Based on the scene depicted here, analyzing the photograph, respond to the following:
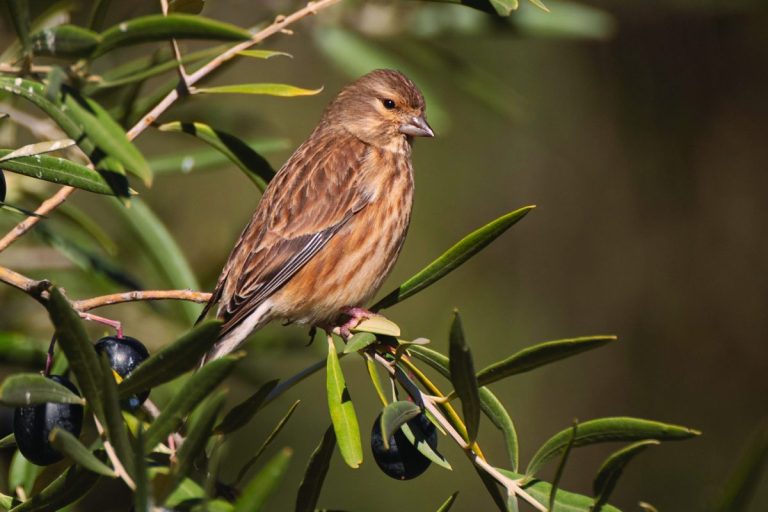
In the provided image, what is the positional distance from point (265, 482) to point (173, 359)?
Answer: 352 millimetres

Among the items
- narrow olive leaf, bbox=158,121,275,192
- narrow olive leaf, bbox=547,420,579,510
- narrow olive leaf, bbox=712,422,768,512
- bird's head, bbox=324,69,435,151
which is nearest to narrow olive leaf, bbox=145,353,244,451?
narrow olive leaf, bbox=547,420,579,510

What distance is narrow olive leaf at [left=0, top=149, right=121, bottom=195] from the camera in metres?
2.27

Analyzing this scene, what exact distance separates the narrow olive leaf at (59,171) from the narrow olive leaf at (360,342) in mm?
640

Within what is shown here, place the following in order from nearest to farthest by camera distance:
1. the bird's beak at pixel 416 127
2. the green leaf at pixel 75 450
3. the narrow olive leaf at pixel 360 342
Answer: the green leaf at pixel 75 450 → the narrow olive leaf at pixel 360 342 → the bird's beak at pixel 416 127

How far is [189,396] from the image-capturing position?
188 centimetres

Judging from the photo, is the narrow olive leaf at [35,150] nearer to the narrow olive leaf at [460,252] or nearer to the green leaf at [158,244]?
the narrow olive leaf at [460,252]

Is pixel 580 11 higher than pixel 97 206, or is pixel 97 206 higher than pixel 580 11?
pixel 580 11

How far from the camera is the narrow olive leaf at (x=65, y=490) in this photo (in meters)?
2.00

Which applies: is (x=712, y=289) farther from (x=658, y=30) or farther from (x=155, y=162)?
(x=155, y=162)

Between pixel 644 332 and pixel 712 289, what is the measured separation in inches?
21.7

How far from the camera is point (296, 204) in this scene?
3.94 m

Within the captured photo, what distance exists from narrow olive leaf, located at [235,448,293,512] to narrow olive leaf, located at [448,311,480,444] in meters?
0.41

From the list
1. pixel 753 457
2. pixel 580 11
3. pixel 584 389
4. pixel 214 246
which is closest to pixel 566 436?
pixel 753 457

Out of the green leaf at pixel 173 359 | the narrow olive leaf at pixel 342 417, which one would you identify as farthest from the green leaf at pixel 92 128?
the narrow olive leaf at pixel 342 417
